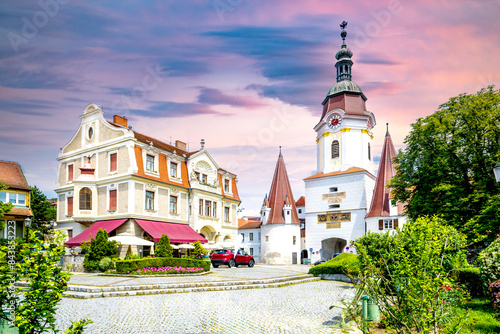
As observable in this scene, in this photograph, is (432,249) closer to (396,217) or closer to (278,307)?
(278,307)

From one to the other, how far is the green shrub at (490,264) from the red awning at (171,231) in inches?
913

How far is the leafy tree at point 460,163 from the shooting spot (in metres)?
22.5

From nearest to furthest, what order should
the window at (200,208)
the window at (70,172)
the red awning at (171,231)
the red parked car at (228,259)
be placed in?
the red awning at (171,231) < the red parked car at (228,259) < the window at (70,172) < the window at (200,208)

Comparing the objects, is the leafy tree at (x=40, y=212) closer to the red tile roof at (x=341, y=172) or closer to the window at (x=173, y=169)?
the window at (x=173, y=169)

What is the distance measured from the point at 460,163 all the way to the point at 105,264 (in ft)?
76.3

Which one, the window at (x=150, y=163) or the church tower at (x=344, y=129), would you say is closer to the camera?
the window at (x=150, y=163)

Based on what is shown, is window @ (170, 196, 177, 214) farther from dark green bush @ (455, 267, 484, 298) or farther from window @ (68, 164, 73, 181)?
dark green bush @ (455, 267, 484, 298)

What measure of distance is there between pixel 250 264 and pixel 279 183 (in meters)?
23.2

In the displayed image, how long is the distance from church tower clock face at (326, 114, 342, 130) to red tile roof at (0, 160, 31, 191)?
118 ft

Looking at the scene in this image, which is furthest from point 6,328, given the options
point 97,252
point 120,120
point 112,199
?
point 120,120

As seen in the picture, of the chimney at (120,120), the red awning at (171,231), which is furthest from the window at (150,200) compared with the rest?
the chimney at (120,120)

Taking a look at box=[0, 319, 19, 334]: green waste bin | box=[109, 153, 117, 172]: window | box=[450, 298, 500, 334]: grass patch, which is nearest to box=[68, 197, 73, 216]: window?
box=[109, 153, 117, 172]: window

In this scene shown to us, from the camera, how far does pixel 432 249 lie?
687cm

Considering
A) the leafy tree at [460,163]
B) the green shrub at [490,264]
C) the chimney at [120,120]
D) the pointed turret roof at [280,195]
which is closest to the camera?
the green shrub at [490,264]
